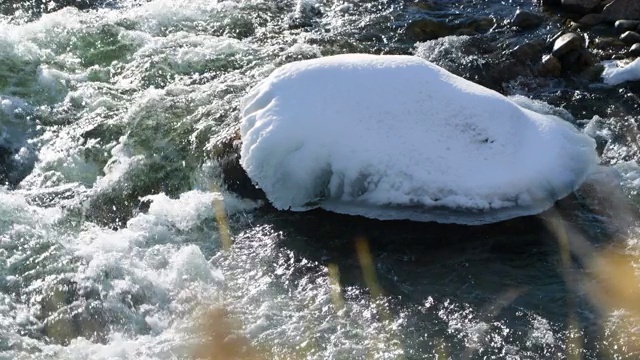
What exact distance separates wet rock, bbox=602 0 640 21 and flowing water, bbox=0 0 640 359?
2.01 meters

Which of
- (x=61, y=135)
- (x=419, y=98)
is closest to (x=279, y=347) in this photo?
(x=419, y=98)

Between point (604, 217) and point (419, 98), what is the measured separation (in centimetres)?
193

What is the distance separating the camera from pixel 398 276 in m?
6.35

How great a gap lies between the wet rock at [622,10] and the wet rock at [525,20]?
0.91m

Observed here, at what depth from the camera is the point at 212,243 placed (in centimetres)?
675

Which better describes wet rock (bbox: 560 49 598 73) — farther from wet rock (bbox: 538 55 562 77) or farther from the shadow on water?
the shadow on water

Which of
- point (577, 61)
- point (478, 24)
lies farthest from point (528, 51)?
point (478, 24)

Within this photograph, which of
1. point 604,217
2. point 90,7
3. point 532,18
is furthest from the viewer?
point 90,7

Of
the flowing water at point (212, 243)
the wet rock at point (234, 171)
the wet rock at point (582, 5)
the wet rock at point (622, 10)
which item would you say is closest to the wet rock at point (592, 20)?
the wet rock at point (622, 10)

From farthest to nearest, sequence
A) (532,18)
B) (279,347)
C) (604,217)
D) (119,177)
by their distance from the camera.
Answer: (532,18), (119,177), (604,217), (279,347)

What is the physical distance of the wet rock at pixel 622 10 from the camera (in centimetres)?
1041

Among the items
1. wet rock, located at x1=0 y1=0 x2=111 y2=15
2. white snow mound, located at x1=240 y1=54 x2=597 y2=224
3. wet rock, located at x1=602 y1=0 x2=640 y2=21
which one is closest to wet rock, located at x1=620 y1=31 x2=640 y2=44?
wet rock, located at x1=602 y1=0 x2=640 y2=21

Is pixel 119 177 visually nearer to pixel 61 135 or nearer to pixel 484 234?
pixel 61 135

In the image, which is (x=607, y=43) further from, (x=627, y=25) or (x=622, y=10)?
(x=622, y=10)
